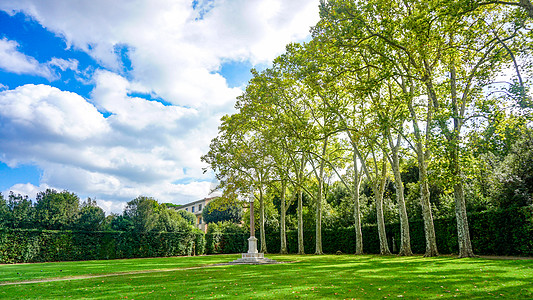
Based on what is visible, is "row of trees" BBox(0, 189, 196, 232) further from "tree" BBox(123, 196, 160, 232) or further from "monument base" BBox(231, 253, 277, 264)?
"monument base" BBox(231, 253, 277, 264)

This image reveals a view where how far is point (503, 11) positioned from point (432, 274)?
14518 mm

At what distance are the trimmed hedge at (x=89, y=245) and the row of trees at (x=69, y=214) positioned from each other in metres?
10.5

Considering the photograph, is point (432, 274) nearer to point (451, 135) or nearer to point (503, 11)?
point (451, 135)

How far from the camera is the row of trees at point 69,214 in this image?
39688mm

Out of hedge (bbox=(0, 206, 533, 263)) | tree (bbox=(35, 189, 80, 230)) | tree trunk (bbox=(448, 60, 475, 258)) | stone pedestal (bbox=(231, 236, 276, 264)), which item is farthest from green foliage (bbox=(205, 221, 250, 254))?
tree trunk (bbox=(448, 60, 475, 258))

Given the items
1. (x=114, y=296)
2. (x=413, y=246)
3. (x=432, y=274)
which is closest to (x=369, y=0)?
(x=432, y=274)

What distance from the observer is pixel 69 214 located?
4294 cm

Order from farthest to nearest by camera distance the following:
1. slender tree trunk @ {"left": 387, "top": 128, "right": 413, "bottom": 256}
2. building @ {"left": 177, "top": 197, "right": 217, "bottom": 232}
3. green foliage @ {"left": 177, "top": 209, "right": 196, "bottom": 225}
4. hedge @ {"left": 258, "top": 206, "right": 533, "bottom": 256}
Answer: building @ {"left": 177, "top": 197, "right": 217, "bottom": 232} → green foliage @ {"left": 177, "top": 209, "right": 196, "bottom": 225} → slender tree trunk @ {"left": 387, "top": 128, "right": 413, "bottom": 256} → hedge @ {"left": 258, "top": 206, "right": 533, "bottom": 256}

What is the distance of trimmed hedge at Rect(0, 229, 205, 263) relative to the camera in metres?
29.0

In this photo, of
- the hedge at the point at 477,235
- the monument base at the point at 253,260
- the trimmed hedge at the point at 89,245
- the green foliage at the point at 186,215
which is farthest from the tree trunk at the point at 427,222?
the green foliage at the point at 186,215

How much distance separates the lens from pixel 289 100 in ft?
90.5

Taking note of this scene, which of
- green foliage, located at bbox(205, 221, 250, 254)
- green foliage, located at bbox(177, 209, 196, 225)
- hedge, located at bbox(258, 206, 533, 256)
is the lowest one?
green foliage, located at bbox(205, 221, 250, 254)

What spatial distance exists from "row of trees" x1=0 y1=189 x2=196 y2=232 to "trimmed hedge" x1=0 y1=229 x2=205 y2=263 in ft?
34.4

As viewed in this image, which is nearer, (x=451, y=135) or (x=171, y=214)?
(x=451, y=135)
